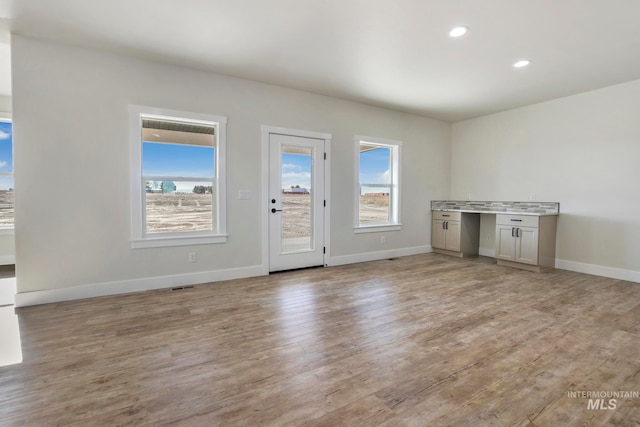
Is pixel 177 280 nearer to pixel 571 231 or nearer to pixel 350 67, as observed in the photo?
pixel 350 67

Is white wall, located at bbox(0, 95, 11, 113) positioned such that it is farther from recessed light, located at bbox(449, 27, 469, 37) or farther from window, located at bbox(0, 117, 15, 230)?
recessed light, located at bbox(449, 27, 469, 37)

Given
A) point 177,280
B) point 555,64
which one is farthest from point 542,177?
point 177,280

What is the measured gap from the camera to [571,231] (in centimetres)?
485

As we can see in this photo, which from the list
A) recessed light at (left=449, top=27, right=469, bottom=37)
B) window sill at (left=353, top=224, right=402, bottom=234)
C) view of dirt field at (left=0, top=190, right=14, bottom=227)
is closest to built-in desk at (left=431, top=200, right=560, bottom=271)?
window sill at (left=353, top=224, right=402, bottom=234)

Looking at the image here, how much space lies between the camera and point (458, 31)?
9.74 feet

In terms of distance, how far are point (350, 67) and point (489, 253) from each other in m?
4.44

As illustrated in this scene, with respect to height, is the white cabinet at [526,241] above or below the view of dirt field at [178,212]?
below

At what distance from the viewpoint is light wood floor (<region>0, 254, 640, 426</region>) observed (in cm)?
166

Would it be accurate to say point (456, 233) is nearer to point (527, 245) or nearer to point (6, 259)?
point (527, 245)

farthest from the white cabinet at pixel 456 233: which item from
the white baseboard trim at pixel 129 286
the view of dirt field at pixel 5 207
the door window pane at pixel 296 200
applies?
the view of dirt field at pixel 5 207

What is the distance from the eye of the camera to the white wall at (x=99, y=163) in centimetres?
321

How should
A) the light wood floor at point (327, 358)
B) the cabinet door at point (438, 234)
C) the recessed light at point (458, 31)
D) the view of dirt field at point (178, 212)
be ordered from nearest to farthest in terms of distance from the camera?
1. the light wood floor at point (327, 358)
2. the recessed light at point (458, 31)
3. the view of dirt field at point (178, 212)
4. the cabinet door at point (438, 234)

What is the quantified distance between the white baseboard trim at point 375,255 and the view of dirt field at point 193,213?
2.39 ft

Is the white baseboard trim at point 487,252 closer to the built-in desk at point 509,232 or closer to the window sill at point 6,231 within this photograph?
the built-in desk at point 509,232
